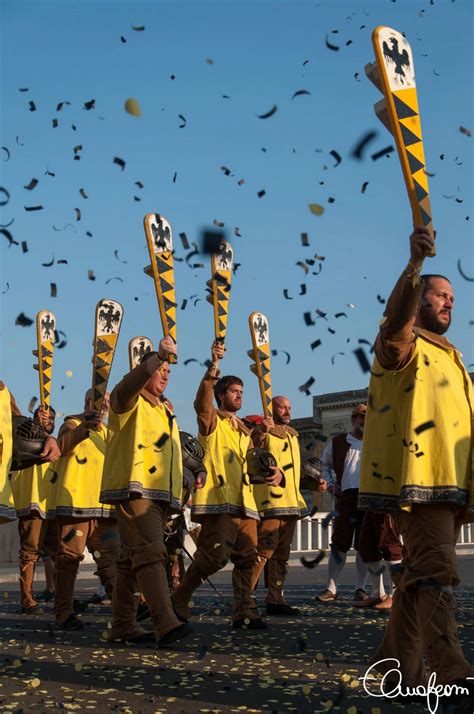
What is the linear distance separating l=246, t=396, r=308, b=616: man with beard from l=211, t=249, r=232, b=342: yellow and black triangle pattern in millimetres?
1028

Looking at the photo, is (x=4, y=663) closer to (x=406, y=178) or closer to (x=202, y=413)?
(x=202, y=413)

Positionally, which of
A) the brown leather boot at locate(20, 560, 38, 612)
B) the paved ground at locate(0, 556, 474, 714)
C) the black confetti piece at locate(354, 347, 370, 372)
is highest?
the black confetti piece at locate(354, 347, 370, 372)

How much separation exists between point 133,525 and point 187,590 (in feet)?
4.61

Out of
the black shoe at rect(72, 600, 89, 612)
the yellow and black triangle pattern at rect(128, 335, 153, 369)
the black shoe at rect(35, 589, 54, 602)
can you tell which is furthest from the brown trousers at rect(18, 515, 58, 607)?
the yellow and black triangle pattern at rect(128, 335, 153, 369)

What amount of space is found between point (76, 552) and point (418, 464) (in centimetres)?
440

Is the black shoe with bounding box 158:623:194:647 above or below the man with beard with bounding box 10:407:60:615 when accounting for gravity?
below

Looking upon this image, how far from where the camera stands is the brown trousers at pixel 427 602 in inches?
181

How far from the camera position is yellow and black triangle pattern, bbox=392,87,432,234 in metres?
4.98

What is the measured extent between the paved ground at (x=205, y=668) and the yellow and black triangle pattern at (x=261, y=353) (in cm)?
231

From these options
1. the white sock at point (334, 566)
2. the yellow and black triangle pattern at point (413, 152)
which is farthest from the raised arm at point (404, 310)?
the white sock at point (334, 566)

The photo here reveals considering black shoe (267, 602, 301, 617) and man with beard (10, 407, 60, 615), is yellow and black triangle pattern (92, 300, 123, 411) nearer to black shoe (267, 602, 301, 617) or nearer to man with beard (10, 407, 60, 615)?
man with beard (10, 407, 60, 615)

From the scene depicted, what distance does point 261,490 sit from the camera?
32.6 feet

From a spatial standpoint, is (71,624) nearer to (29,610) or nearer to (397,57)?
Answer: (29,610)

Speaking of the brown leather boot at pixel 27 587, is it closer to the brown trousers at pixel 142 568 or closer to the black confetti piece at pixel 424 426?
the brown trousers at pixel 142 568
